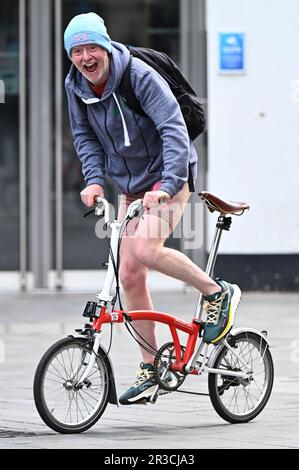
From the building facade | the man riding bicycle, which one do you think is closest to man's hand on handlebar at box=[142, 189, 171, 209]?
the man riding bicycle

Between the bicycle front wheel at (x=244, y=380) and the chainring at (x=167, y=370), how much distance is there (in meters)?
0.17

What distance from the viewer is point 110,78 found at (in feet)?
20.1

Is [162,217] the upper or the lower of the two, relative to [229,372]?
upper

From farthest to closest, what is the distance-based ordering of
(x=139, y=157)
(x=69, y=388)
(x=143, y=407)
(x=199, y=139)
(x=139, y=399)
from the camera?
(x=199, y=139), (x=143, y=407), (x=139, y=157), (x=139, y=399), (x=69, y=388)

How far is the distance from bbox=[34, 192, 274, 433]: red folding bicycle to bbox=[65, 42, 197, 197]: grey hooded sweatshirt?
8.2 inches

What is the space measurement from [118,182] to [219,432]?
4.22 feet

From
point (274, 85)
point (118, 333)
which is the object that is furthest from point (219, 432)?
point (274, 85)

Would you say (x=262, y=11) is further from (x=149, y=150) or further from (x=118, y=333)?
(x=149, y=150)

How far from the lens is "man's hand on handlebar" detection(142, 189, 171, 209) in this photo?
235 inches

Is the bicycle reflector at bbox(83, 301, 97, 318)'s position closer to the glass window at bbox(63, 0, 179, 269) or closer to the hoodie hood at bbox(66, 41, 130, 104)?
the hoodie hood at bbox(66, 41, 130, 104)

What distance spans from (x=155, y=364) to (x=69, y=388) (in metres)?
0.49

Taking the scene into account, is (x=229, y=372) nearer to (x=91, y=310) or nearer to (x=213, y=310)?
(x=213, y=310)

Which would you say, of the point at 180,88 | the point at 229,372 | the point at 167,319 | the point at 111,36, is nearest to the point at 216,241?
the point at 167,319

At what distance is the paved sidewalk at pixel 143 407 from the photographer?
573 cm
